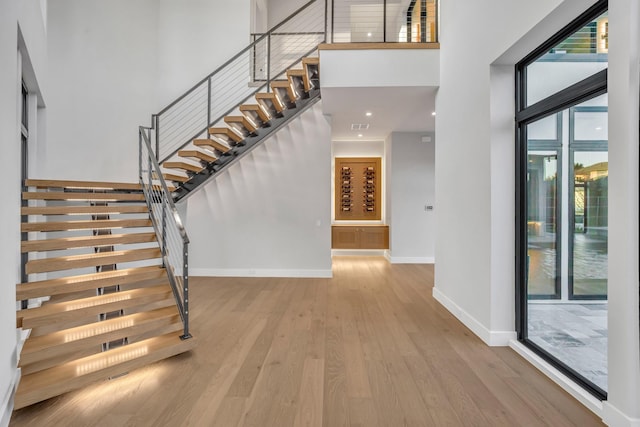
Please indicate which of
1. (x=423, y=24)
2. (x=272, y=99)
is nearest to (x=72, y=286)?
(x=272, y=99)

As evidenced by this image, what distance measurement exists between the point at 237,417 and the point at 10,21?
10.4 feet

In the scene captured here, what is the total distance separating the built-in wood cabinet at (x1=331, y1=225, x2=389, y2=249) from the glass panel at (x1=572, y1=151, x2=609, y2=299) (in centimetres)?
589

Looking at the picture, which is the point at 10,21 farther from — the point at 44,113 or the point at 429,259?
the point at 429,259

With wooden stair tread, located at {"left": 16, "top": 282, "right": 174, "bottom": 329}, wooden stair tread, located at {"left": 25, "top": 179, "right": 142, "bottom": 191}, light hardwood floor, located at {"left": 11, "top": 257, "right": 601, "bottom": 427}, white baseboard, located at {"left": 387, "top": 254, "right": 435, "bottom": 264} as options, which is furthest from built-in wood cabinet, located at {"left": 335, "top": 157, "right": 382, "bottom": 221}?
wooden stair tread, located at {"left": 16, "top": 282, "right": 174, "bottom": 329}

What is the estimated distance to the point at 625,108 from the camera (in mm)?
1843

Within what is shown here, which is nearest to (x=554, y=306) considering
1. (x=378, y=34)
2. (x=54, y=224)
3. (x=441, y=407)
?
(x=441, y=407)

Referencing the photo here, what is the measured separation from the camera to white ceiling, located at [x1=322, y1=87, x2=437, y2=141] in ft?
16.8

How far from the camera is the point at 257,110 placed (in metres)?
5.52

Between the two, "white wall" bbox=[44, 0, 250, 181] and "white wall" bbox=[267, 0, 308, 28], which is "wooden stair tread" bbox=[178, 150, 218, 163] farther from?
"white wall" bbox=[267, 0, 308, 28]

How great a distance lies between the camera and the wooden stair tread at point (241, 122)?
17.7 feet

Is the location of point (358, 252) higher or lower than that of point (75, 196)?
lower

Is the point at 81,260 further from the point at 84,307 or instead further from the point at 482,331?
the point at 482,331

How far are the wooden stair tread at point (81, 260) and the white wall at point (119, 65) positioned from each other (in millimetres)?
3162

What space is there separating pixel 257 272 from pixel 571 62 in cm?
531
